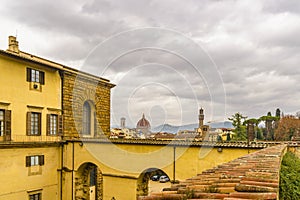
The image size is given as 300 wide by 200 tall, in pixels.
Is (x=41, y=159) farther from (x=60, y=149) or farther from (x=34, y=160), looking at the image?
(x=60, y=149)

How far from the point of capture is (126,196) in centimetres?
1429

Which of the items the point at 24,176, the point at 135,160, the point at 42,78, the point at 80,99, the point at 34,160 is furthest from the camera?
the point at 80,99

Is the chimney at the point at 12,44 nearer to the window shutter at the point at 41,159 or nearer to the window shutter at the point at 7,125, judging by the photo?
the window shutter at the point at 7,125

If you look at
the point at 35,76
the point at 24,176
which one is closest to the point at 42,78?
the point at 35,76

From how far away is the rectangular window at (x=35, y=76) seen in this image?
15.5 metres

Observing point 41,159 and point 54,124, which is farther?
point 54,124

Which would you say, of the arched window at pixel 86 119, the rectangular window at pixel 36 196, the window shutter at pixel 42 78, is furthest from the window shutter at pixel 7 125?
the arched window at pixel 86 119

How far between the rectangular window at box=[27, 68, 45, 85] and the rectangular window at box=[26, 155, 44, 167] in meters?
4.19

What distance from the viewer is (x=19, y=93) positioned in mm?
14906

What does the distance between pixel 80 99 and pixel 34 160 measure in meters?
5.06

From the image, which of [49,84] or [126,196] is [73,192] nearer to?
[126,196]

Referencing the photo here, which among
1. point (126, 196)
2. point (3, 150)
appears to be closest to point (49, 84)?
point (3, 150)

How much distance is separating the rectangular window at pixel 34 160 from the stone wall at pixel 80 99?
6.79 feet

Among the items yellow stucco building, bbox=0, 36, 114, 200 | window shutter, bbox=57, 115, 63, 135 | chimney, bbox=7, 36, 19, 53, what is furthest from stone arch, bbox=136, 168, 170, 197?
chimney, bbox=7, 36, 19, 53
